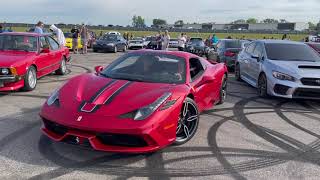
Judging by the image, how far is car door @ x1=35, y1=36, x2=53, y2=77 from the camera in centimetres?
981

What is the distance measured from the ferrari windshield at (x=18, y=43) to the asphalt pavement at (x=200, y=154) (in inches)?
110

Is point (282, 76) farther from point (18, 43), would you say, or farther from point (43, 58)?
point (18, 43)

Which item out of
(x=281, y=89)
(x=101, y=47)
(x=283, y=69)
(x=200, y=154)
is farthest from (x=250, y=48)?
(x=101, y=47)

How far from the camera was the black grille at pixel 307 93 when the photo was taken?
8.40 m

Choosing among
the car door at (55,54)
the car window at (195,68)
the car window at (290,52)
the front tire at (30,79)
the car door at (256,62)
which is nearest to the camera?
the car window at (195,68)

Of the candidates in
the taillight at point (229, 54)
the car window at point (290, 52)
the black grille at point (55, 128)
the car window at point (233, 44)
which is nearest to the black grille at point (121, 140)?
the black grille at point (55, 128)

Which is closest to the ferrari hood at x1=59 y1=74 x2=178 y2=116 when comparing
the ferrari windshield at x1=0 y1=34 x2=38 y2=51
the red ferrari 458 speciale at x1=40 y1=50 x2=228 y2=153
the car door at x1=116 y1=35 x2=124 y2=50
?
the red ferrari 458 speciale at x1=40 y1=50 x2=228 y2=153

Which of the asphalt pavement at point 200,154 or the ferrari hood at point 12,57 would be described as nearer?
the asphalt pavement at point 200,154

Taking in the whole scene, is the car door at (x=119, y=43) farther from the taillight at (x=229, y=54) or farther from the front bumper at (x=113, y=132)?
the front bumper at (x=113, y=132)

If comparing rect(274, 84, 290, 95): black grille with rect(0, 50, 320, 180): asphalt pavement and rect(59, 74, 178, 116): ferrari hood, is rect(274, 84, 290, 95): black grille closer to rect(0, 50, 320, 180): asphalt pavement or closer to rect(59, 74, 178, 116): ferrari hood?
rect(0, 50, 320, 180): asphalt pavement

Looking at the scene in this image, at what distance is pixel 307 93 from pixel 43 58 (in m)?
6.64

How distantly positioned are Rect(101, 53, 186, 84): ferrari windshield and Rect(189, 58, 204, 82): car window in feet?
0.67

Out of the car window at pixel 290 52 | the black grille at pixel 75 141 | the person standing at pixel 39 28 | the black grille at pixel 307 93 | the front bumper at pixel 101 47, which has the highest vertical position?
the person standing at pixel 39 28

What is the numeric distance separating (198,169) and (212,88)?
2.81 m
